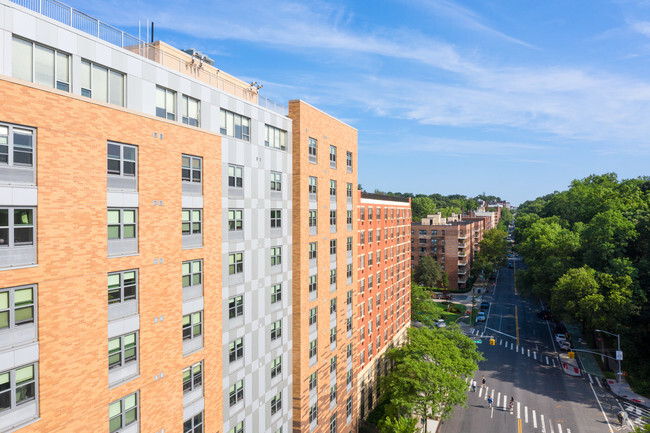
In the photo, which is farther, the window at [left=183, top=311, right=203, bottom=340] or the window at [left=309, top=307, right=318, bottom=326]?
the window at [left=309, top=307, right=318, bottom=326]

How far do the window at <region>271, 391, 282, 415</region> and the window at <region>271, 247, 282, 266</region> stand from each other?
929 cm

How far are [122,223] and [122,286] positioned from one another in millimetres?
2708

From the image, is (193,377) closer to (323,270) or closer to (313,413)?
(313,413)

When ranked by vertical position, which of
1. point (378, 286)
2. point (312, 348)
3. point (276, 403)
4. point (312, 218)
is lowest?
point (276, 403)

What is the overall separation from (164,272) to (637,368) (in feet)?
215

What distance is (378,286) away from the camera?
5069 cm

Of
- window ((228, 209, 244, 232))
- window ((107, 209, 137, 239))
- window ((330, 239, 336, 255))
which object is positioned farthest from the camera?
window ((330, 239, 336, 255))

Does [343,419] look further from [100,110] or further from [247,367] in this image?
[100,110]

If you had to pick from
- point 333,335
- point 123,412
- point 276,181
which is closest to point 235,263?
point 276,181

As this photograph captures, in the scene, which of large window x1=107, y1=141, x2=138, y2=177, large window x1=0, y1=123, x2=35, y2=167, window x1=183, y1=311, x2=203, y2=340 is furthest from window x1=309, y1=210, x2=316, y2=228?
large window x1=0, y1=123, x2=35, y2=167

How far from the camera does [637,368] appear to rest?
5550 cm

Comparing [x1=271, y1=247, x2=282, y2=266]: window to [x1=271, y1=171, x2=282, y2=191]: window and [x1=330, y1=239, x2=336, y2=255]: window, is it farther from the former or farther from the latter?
[x1=330, y1=239, x2=336, y2=255]: window

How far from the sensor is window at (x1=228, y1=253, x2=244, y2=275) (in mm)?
23547

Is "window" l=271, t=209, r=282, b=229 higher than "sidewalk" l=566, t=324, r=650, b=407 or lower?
higher
